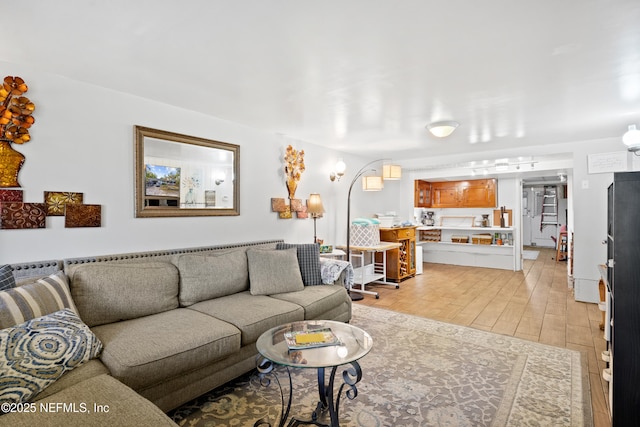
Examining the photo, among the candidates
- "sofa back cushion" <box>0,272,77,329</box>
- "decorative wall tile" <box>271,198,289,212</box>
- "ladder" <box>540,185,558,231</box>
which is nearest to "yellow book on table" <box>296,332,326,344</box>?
"sofa back cushion" <box>0,272,77,329</box>

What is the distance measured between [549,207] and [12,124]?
42.0 feet

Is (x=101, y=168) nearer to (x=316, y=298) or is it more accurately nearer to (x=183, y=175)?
(x=183, y=175)

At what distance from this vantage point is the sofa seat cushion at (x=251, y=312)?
236 centimetres

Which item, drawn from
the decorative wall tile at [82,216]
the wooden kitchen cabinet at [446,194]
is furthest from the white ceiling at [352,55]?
the wooden kitchen cabinet at [446,194]

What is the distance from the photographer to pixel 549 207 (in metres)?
10.7

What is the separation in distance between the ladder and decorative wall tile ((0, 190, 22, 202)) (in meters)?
12.6

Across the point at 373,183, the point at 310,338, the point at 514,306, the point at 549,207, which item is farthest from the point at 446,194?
the point at 310,338

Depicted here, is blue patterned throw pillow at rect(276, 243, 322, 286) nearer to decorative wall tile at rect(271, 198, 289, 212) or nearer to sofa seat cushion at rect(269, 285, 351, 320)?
sofa seat cushion at rect(269, 285, 351, 320)

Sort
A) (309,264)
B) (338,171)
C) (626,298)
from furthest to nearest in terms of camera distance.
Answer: (338,171)
(309,264)
(626,298)

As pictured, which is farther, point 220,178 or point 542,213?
point 542,213

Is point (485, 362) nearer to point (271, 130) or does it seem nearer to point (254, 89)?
point (254, 89)

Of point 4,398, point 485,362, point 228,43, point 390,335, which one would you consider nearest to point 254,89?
point 228,43

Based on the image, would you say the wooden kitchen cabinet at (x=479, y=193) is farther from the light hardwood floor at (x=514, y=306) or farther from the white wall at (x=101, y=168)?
the white wall at (x=101, y=168)

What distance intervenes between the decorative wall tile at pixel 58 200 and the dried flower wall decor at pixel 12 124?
19 centimetres
